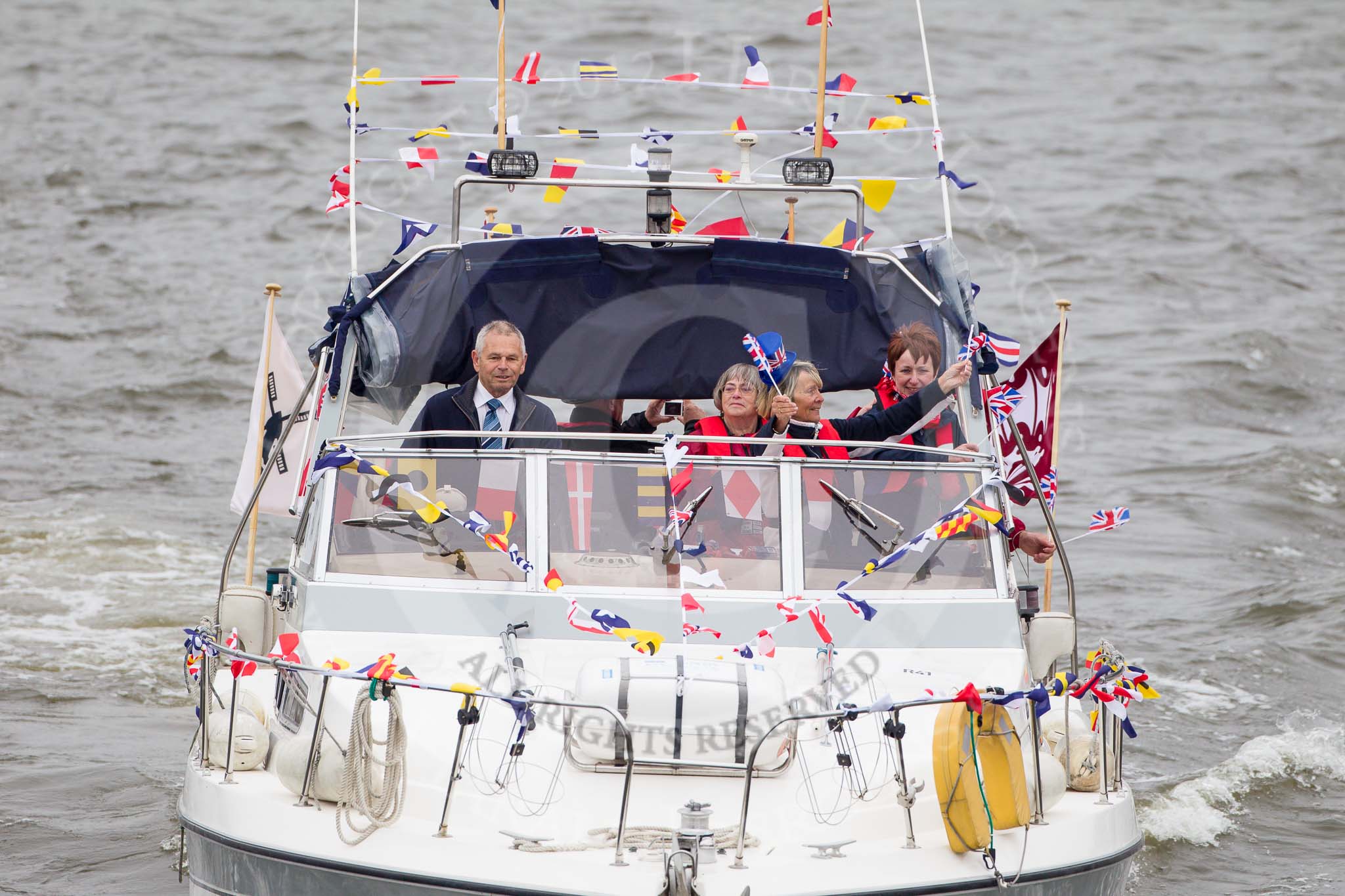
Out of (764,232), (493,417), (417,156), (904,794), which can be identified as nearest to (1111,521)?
(904,794)

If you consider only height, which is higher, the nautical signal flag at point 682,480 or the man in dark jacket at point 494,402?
the man in dark jacket at point 494,402

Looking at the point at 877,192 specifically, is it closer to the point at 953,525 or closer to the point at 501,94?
the point at 501,94

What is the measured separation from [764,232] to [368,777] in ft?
47.9

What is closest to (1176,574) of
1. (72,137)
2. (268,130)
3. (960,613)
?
(960,613)

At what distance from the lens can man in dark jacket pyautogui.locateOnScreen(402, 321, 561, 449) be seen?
6496 millimetres

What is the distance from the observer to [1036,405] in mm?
7863

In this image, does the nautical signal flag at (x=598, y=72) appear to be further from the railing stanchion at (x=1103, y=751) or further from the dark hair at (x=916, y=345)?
the railing stanchion at (x=1103, y=751)

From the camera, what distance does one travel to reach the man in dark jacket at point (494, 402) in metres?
6.50

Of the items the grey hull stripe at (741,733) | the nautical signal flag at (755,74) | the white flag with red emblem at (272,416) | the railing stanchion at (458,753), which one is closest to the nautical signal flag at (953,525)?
the grey hull stripe at (741,733)

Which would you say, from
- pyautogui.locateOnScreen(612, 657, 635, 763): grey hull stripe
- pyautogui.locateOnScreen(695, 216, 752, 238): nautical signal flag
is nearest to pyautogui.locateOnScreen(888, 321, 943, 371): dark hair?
pyautogui.locateOnScreen(695, 216, 752, 238): nautical signal flag

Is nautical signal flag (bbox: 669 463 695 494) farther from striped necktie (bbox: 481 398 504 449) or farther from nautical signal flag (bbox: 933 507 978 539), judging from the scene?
nautical signal flag (bbox: 933 507 978 539)

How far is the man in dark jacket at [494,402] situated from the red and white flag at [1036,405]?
236 centimetres

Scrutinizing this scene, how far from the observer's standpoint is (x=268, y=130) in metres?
21.4

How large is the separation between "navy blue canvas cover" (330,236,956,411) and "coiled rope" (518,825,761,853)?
8.54 ft
